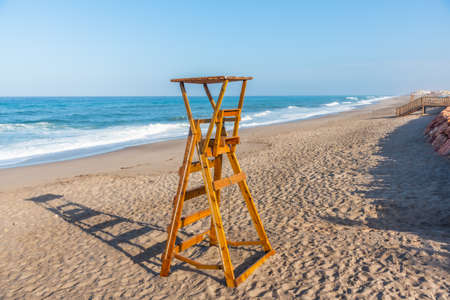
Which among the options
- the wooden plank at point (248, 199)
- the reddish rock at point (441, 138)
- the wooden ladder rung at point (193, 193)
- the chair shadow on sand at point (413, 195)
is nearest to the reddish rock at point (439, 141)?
the reddish rock at point (441, 138)

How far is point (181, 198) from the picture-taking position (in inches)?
165

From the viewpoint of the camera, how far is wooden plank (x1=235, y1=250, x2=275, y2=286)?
13.2 feet

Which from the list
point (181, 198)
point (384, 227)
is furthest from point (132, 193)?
point (384, 227)

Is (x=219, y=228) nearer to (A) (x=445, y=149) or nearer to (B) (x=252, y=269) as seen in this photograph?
(B) (x=252, y=269)

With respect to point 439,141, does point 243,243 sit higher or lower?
lower

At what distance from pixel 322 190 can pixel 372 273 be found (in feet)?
13.2

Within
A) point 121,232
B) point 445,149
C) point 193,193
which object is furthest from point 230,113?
point 445,149

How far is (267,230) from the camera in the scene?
19.3 feet

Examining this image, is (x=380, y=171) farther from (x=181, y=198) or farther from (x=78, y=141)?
(x=78, y=141)

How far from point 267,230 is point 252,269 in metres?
1.68

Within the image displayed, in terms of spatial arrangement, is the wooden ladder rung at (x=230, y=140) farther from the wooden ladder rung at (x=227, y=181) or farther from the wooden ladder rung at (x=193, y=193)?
the wooden ladder rung at (x=193, y=193)

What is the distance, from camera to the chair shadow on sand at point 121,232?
15.7 ft

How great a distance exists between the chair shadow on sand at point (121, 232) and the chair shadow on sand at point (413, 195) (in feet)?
8.89

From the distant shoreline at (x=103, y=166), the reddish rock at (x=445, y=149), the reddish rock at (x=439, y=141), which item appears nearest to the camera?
the reddish rock at (x=445, y=149)
